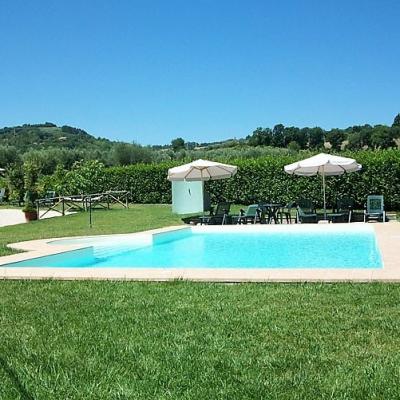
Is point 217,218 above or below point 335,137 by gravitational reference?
below

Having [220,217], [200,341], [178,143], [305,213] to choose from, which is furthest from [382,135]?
[200,341]

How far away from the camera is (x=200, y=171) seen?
18.9 m

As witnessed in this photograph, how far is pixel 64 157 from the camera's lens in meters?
47.2

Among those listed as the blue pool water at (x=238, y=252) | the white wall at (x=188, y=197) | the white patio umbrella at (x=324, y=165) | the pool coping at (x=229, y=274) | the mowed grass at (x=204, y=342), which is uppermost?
the white patio umbrella at (x=324, y=165)

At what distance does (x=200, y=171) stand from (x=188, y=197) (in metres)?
3.23

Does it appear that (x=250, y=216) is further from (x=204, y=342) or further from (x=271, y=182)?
(x=204, y=342)

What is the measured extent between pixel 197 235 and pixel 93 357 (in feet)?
38.1

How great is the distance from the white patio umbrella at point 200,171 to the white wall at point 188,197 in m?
2.61

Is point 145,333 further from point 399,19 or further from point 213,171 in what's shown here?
point 399,19

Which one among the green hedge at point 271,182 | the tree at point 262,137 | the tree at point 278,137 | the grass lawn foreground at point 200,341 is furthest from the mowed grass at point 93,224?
the tree at point 262,137

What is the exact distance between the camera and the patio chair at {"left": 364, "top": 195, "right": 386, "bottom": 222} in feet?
52.9

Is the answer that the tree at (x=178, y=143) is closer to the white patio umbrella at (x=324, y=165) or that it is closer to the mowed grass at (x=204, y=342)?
the white patio umbrella at (x=324, y=165)

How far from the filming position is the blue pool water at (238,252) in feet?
33.9

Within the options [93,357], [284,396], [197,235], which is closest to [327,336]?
[284,396]
